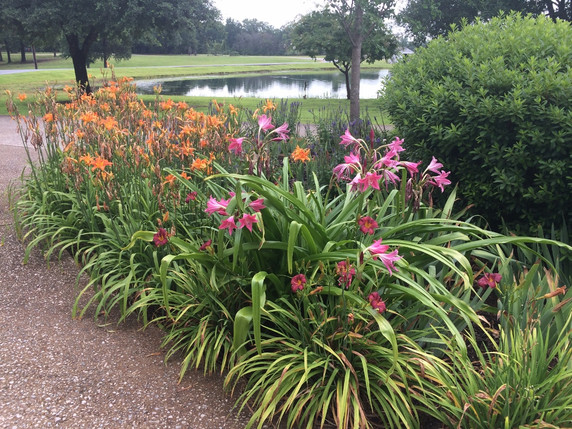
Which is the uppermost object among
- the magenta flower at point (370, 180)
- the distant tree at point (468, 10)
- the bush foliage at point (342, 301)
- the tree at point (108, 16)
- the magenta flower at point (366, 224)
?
the distant tree at point (468, 10)

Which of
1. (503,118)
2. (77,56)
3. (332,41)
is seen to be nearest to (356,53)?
(332,41)

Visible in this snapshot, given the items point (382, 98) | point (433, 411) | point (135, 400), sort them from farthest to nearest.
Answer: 1. point (382, 98)
2. point (135, 400)
3. point (433, 411)

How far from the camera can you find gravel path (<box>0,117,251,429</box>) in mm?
2283

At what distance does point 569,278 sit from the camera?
3.23m

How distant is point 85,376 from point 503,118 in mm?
3192

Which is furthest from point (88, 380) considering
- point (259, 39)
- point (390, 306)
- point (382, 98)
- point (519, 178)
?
point (259, 39)

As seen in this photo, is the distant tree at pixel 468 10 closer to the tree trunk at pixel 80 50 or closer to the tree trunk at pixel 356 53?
the tree trunk at pixel 356 53

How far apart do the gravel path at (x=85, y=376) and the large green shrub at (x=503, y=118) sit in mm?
2487

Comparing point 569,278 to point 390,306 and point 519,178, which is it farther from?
point 390,306

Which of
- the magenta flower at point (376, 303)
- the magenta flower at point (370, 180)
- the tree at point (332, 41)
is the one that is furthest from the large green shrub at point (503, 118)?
the tree at point (332, 41)

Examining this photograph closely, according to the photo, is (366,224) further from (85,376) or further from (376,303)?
(85,376)

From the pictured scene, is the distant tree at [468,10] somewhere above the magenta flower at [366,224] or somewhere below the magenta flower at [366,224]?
above

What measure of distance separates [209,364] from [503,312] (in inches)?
63.3

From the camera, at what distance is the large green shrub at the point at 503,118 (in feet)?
10.6
